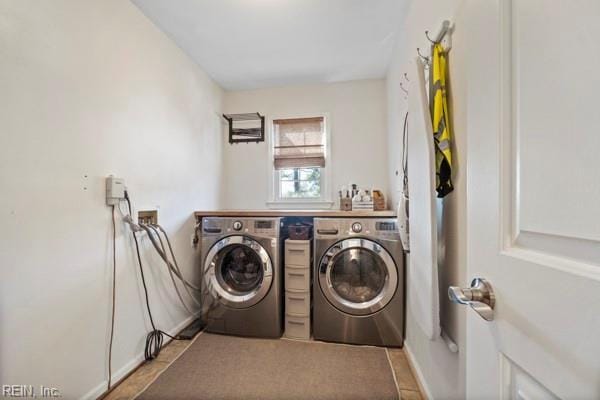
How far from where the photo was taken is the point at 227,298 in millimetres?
2080

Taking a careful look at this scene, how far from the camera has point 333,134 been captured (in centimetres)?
282

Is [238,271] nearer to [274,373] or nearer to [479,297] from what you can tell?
[274,373]

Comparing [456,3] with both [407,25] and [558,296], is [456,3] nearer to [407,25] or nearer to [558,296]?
[407,25]

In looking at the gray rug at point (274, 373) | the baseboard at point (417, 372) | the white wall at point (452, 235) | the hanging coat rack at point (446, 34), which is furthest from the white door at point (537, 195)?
the gray rug at point (274, 373)

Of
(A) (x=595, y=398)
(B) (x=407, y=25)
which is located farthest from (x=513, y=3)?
(B) (x=407, y=25)

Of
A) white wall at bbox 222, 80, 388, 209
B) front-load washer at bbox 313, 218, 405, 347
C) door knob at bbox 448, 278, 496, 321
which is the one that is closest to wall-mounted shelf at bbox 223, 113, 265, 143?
white wall at bbox 222, 80, 388, 209

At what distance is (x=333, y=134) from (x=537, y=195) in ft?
8.28

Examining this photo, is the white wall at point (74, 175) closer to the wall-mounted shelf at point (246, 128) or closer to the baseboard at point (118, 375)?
the baseboard at point (118, 375)

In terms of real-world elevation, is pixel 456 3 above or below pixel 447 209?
above

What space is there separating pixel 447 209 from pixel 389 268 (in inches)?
34.9

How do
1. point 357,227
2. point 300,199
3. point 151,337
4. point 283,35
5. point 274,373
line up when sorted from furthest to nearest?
point 300,199
point 283,35
point 357,227
point 151,337
point 274,373

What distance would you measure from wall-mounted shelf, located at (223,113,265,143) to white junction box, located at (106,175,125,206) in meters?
1.66

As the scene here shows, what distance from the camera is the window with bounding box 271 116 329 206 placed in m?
2.87

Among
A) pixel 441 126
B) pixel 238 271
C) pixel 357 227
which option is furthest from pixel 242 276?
pixel 441 126
